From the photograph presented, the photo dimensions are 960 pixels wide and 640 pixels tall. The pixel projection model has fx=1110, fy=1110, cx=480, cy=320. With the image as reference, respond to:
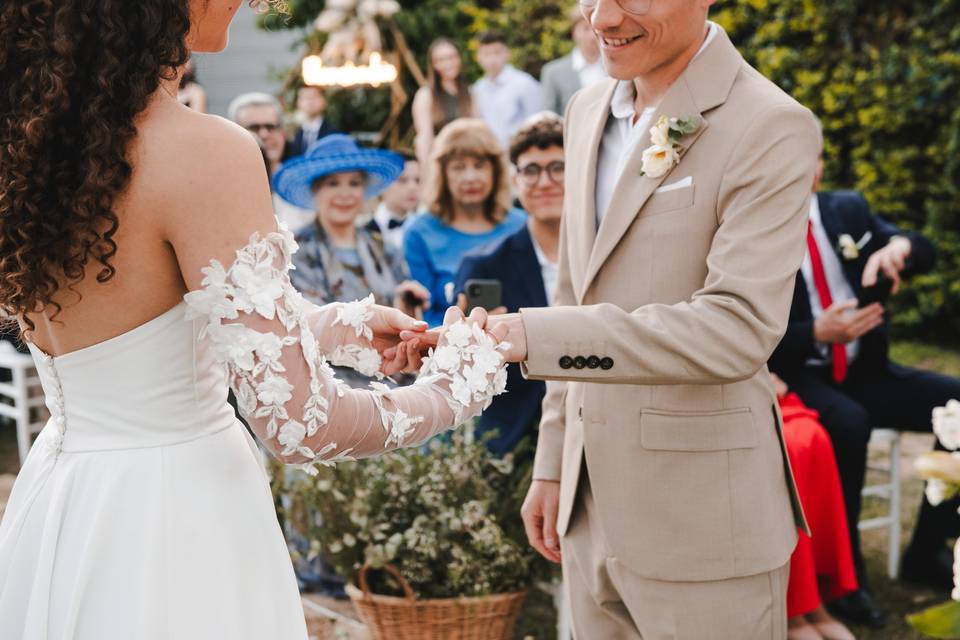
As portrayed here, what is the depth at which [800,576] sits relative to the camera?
12.6 ft

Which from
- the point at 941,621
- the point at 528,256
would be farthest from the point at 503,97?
the point at 941,621

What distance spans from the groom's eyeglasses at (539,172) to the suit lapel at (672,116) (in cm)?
217

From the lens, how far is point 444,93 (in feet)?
29.6

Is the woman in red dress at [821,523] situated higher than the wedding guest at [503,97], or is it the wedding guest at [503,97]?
the wedding guest at [503,97]

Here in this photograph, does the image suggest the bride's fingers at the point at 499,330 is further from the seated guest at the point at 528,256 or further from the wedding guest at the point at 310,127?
the wedding guest at the point at 310,127

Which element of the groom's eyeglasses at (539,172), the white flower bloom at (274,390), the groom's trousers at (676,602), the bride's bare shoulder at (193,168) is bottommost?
the groom's trousers at (676,602)

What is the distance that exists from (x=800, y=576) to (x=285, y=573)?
8.04 ft

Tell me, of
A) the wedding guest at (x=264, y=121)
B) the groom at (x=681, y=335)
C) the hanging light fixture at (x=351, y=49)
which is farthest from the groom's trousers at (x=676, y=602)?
the hanging light fixture at (x=351, y=49)

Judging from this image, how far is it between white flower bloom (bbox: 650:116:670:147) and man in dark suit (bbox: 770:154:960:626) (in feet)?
7.74

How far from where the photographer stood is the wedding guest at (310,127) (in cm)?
830

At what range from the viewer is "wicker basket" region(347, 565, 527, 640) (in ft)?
12.0

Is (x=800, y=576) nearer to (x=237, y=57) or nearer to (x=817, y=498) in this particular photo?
(x=817, y=498)

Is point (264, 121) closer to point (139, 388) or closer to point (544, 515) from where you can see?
point (544, 515)

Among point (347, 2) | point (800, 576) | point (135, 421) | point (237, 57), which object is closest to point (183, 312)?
point (135, 421)
